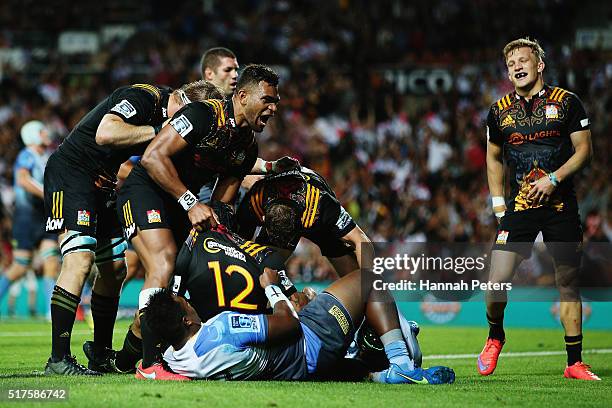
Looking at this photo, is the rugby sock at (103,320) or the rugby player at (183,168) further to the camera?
the rugby sock at (103,320)

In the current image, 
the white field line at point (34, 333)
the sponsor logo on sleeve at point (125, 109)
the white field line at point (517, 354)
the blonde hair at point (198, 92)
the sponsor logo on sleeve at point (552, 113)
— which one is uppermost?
the blonde hair at point (198, 92)

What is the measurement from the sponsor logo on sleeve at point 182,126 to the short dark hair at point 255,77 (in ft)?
1.79

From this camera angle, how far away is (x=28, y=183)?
47.8ft

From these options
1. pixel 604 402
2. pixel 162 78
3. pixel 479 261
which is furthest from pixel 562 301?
pixel 162 78

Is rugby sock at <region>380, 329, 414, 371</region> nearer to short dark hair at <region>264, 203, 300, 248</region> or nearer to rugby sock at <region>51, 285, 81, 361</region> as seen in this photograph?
short dark hair at <region>264, 203, 300, 248</region>

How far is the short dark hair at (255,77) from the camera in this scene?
7.98m

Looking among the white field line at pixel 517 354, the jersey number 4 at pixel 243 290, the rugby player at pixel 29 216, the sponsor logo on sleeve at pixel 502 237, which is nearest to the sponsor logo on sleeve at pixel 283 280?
the jersey number 4 at pixel 243 290

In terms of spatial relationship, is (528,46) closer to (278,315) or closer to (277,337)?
(278,315)

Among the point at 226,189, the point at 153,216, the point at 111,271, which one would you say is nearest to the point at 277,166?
the point at 226,189

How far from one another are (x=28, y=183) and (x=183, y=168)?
697 centimetres

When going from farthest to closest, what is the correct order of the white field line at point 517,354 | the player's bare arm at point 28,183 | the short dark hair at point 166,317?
1. the player's bare arm at point 28,183
2. the white field line at point 517,354
3. the short dark hair at point 166,317

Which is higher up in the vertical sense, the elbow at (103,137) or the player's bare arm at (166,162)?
the elbow at (103,137)

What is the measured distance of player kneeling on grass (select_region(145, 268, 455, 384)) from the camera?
21.7 ft

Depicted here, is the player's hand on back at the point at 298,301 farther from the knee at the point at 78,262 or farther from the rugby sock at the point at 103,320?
the rugby sock at the point at 103,320
